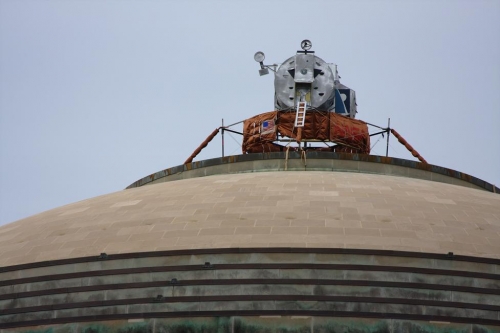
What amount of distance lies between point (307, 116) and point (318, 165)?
498 cm

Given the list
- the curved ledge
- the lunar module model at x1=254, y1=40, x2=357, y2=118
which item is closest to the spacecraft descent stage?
the curved ledge

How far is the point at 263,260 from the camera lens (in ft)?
101

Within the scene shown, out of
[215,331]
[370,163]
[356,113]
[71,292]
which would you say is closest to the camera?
[215,331]

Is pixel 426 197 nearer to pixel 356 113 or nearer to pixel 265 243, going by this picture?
pixel 265 243

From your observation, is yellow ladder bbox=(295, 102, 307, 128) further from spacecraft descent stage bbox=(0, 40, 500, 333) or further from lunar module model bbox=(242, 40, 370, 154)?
spacecraft descent stage bbox=(0, 40, 500, 333)

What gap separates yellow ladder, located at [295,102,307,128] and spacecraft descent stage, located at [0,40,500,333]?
6282mm

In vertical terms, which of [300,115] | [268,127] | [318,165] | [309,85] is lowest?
[318,165]

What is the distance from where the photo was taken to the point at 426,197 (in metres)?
35.5

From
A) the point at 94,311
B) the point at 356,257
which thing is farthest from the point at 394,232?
the point at 94,311

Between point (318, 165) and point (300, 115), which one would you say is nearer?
point (318, 165)

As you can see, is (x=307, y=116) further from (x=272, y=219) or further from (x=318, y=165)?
(x=272, y=219)

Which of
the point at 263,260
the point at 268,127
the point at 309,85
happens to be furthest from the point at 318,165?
the point at 263,260

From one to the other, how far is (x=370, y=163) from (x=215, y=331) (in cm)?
1184

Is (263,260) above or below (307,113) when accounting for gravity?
below
